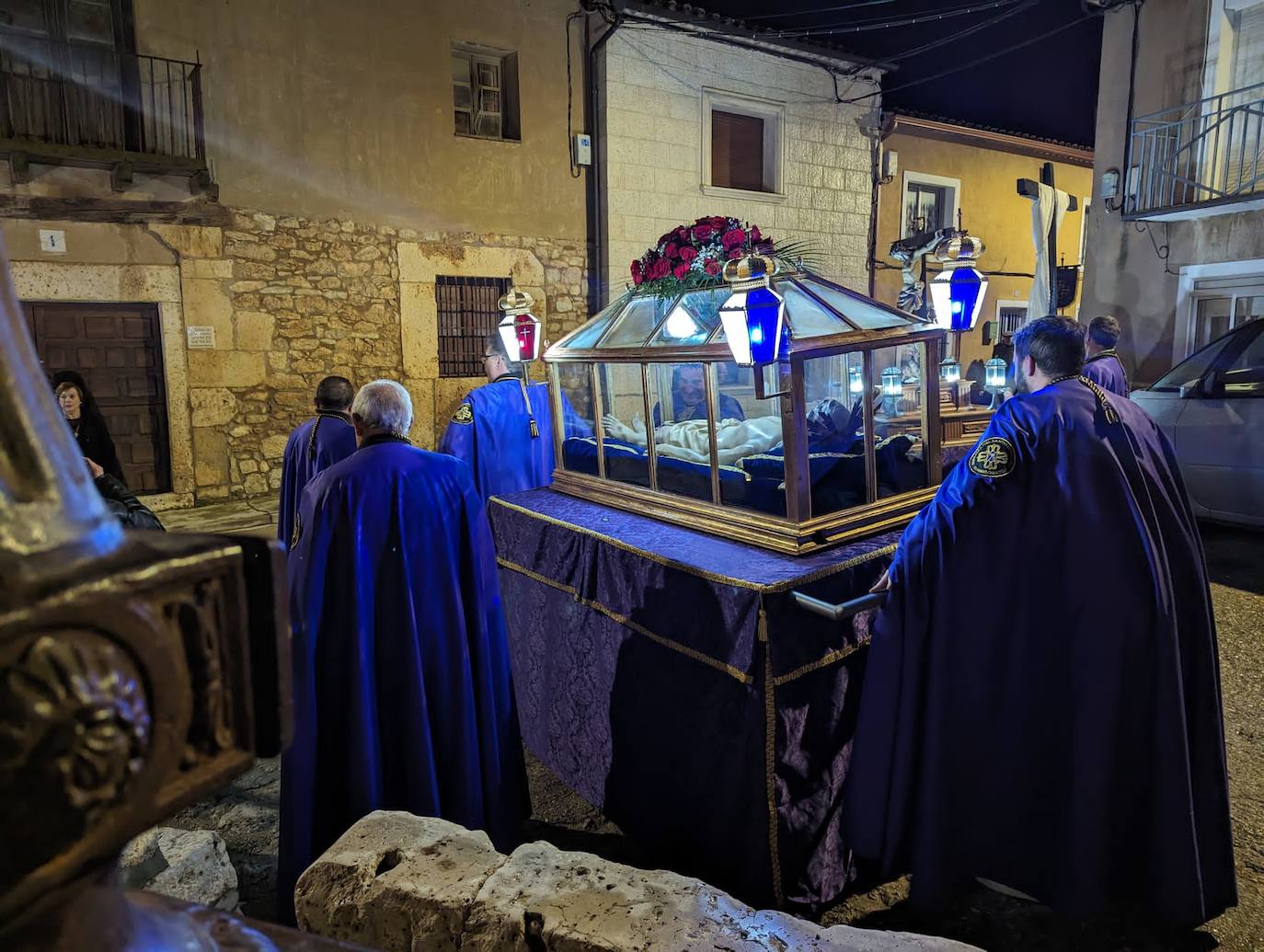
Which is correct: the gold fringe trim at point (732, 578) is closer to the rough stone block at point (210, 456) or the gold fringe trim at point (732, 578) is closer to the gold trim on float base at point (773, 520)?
the gold trim on float base at point (773, 520)

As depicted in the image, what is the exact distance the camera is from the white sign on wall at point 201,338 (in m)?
9.54

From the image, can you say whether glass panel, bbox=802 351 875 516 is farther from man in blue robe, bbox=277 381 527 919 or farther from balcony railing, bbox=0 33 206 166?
balcony railing, bbox=0 33 206 166

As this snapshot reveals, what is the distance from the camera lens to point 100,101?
29.7ft

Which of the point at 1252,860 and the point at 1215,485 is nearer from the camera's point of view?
the point at 1252,860

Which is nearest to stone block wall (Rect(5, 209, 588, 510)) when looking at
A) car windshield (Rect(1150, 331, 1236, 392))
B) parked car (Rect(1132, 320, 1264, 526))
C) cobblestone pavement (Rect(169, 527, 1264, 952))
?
cobblestone pavement (Rect(169, 527, 1264, 952))

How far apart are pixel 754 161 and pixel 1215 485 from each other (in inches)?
356

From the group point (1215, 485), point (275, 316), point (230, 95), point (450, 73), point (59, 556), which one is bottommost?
point (1215, 485)

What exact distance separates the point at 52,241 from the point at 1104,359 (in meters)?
10.5

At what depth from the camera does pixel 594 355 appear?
411 centimetres

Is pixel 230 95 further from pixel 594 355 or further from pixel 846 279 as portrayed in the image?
pixel 846 279

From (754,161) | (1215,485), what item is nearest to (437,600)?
(1215,485)

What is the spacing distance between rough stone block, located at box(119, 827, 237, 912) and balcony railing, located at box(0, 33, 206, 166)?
8.63 metres

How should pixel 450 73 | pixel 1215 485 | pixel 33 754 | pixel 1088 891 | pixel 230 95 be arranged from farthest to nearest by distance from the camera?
pixel 450 73, pixel 230 95, pixel 1215 485, pixel 1088 891, pixel 33 754

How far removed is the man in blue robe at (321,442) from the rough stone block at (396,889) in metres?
3.39
